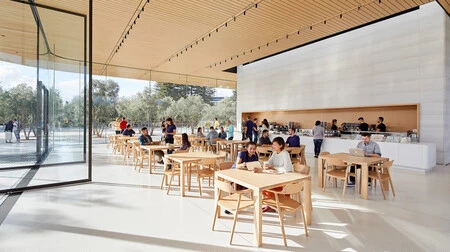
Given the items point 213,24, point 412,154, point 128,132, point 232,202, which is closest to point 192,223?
point 232,202

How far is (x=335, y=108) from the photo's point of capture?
9.72 meters

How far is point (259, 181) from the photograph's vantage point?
2875 millimetres

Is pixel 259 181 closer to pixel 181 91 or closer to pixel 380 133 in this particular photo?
pixel 380 133

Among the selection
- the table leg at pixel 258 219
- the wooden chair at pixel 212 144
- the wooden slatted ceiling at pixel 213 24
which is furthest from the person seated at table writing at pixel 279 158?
Answer: the wooden chair at pixel 212 144

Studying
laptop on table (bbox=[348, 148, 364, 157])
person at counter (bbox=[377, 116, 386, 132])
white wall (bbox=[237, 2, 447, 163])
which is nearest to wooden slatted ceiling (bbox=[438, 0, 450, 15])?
white wall (bbox=[237, 2, 447, 163])

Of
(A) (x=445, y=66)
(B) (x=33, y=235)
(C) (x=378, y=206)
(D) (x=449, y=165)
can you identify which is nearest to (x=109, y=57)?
(B) (x=33, y=235)

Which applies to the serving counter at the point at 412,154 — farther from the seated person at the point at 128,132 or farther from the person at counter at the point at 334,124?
the seated person at the point at 128,132

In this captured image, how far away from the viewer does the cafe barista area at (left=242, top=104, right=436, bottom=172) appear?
660 centimetres

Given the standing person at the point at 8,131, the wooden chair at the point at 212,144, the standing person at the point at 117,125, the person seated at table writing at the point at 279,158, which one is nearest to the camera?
the person seated at table writing at the point at 279,158

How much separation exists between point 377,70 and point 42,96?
31.9 ft

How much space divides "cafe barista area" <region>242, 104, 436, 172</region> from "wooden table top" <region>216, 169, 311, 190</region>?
17.3 feet

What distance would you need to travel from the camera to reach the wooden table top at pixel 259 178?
9.03 feet

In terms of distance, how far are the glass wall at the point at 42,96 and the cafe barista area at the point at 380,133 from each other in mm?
7596

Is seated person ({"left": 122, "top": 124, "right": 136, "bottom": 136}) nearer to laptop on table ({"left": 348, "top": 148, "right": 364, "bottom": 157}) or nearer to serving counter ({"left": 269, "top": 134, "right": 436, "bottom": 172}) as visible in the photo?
laptop on table ({"left": 348, "top": 148, "right": 364, "bottom": 157})
